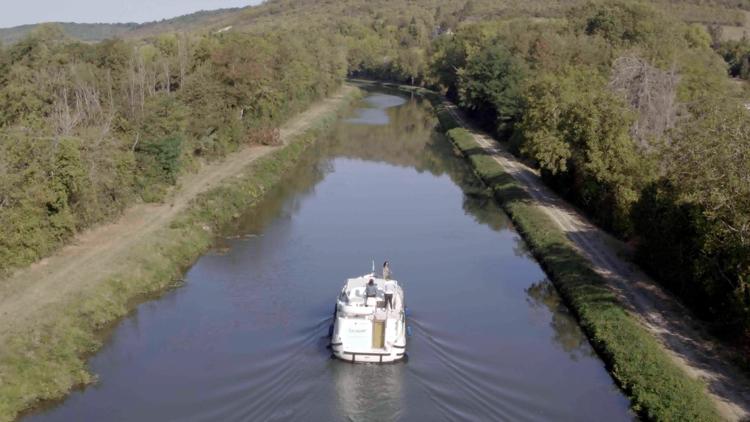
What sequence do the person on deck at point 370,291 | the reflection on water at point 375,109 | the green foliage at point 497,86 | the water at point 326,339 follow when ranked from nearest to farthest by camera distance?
1. the water at point 326,339
2. the person on deck at point 370,291
3. the green foliage at point 497,86
4. the reflection on water at point 375,109

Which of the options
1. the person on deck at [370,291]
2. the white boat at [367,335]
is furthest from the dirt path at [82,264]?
the person on deck at [370,291]

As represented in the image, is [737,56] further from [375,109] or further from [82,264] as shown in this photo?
[82,264]

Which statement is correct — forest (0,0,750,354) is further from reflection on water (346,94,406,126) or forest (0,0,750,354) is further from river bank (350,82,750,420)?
reflection on water (346,94,406,126)

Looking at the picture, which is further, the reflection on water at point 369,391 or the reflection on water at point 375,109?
the reflection on water at point 375,109

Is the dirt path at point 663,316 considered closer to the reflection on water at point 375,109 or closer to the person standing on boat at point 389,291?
the person standing on boat at point 389,291

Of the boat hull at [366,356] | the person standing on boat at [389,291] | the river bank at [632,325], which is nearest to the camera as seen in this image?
the river bank at [632,325]

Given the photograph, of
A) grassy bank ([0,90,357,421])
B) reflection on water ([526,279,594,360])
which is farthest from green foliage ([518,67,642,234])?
grassy bank ([0,90,357,421])

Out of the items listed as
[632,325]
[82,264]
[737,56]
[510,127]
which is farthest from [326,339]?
[737,56]
